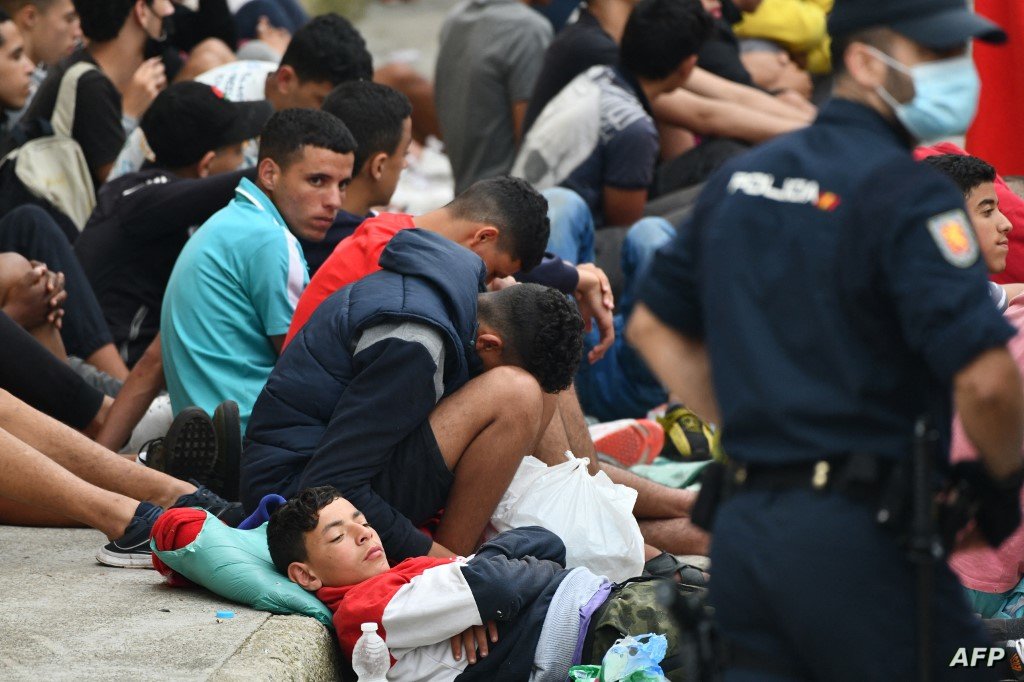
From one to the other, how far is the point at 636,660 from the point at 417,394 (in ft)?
2.97

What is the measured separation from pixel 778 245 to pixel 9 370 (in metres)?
3.43

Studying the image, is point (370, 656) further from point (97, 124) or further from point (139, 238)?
point (97, 124)

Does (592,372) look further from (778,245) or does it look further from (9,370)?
(778,245)

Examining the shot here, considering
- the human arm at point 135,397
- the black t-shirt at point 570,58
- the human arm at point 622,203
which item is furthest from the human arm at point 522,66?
the human arm at point 135,397

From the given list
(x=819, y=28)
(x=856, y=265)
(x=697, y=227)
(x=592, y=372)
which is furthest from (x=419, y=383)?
(x=819, y=28)

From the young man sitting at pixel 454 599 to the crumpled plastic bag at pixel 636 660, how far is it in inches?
2.3

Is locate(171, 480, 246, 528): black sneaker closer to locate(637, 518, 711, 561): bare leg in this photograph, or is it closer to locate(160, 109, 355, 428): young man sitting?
locate(160, 109, 355, 428): young man sitting

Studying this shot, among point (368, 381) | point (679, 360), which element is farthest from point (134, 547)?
point (679, 360)

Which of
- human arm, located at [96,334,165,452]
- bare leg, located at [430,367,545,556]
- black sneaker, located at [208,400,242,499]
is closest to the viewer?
bare leg, located at [430,367,545,556]

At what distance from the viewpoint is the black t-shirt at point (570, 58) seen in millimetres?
6941

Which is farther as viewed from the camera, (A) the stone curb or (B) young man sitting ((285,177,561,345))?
(B) young man sitting ((285,177,561,345))

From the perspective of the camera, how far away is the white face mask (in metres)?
2.36

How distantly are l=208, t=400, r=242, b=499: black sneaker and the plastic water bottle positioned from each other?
1.24 metres

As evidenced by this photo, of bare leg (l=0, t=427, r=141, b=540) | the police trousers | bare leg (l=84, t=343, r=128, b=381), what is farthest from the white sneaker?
the police trousers
